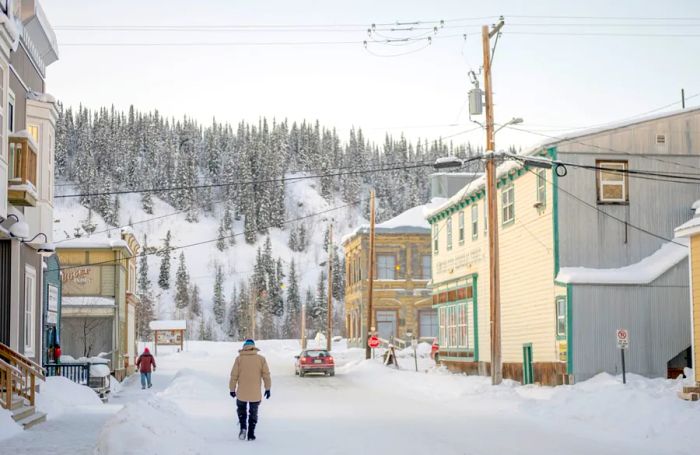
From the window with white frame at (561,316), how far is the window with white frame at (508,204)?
227 inches

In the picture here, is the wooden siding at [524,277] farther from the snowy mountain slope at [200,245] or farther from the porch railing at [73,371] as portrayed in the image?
the snowy mountain slope at [200,245]

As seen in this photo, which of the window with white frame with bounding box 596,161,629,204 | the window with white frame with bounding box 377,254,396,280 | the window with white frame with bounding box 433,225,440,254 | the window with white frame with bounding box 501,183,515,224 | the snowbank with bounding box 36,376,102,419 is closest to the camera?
the snowbank with bounding box 36,376,102,419

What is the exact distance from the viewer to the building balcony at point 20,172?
19172mm

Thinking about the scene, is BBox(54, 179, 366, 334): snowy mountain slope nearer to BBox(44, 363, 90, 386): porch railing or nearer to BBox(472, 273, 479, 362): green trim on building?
BBox(472, 273, 479, 362): green trim on building

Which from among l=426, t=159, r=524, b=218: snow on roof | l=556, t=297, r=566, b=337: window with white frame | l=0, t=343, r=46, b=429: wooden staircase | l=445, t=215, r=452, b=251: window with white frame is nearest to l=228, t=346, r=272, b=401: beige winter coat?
l=0, t=343, r=46, b=429: wooden staircase

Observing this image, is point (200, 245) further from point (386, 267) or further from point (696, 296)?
point (696, 296)

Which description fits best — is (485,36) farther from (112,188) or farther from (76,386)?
(112,188)

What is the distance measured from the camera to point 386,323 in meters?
68.9

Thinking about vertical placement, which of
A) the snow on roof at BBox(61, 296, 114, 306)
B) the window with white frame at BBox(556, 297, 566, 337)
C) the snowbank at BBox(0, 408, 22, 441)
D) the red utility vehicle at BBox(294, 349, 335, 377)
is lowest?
the red utility vehicle at BBox(294, 349, 335, 377)

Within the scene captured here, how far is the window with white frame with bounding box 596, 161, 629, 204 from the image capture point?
1137 inches

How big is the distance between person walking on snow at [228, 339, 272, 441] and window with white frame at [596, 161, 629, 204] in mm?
16047

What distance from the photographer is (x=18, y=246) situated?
21.0 metres

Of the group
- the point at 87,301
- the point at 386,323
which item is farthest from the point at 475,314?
the point at 386,323

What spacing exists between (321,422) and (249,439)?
3.65m
